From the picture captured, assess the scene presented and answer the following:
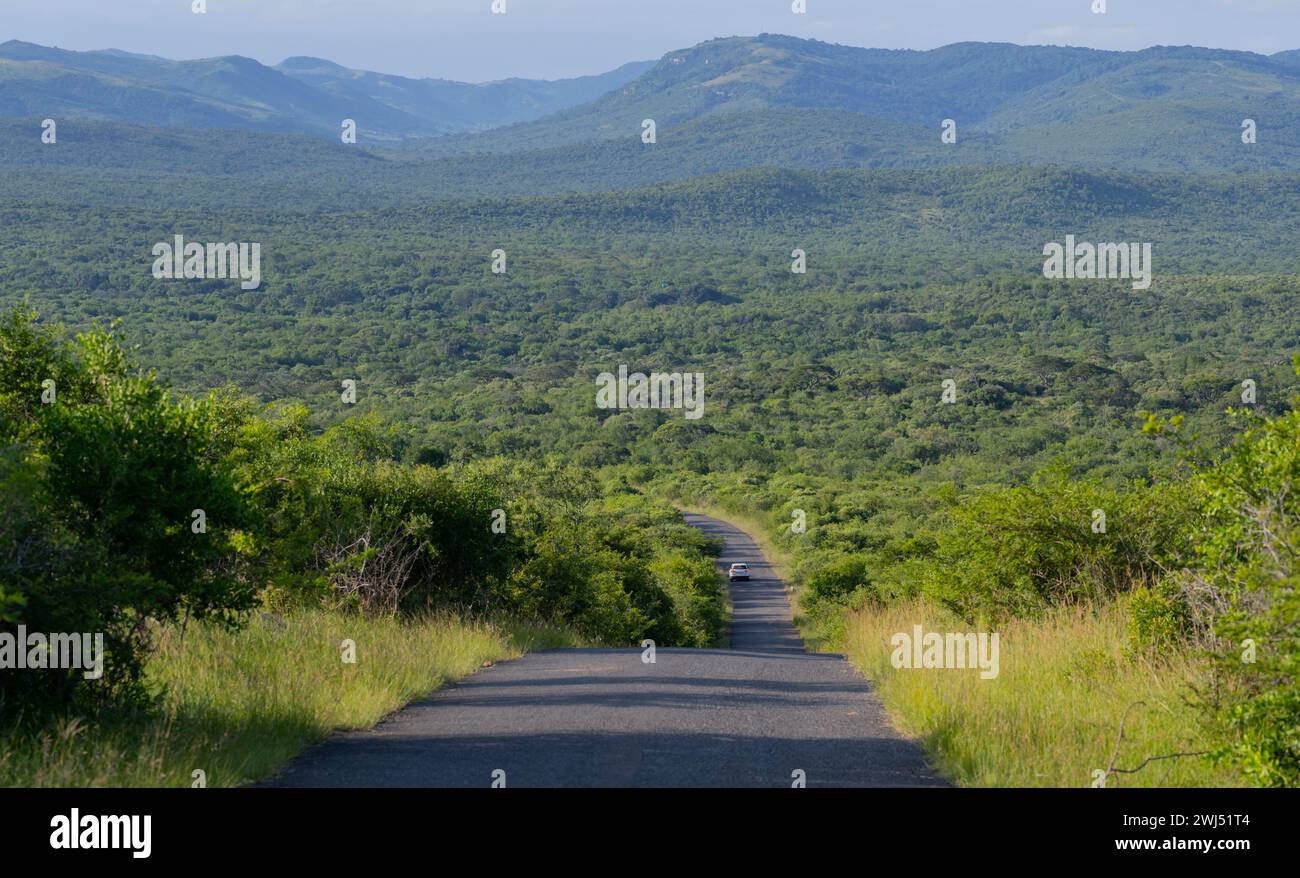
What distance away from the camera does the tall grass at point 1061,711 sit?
310 inches

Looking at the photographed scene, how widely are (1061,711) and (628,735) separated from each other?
2.72m

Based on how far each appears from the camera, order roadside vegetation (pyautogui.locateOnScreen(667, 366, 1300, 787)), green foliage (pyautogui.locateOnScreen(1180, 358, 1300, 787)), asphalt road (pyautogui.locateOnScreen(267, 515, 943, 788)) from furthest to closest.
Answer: asphalt road (pyautogui.locateOnScreen(267, 515, 943, 788)) < roadside vegetation (pyautogui.locateOnScreen(667, 366, 1300, 787)) < green foliage (pyautogui.locateOnScreen(1180, 358, 1300, 787))

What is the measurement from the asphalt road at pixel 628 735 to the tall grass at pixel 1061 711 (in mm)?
280

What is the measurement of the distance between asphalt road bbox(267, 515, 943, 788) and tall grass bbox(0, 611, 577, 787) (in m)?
0.24

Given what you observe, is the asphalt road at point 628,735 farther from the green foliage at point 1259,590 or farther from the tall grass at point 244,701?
the green foliage at point 1259,590

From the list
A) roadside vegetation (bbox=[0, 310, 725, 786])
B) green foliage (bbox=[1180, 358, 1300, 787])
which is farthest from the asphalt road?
green foliage (bbox=[1180, 358, 1300, 787])

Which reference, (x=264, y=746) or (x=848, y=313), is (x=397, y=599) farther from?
(x=848, y=313)

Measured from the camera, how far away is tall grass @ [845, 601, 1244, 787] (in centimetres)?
788

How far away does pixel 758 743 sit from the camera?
910 centimetres

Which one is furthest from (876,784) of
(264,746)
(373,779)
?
(264,746)

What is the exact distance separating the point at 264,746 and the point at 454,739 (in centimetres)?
123

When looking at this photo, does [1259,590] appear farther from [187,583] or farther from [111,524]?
[111,524]

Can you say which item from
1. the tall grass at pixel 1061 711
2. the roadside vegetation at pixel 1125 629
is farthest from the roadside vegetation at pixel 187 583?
the roadside vegetation at pixel 1125 629

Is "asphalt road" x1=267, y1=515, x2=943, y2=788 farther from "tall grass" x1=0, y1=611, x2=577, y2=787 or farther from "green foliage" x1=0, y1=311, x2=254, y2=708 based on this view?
"green foliage" x1=0, y1=311, x2=254, y2=708
